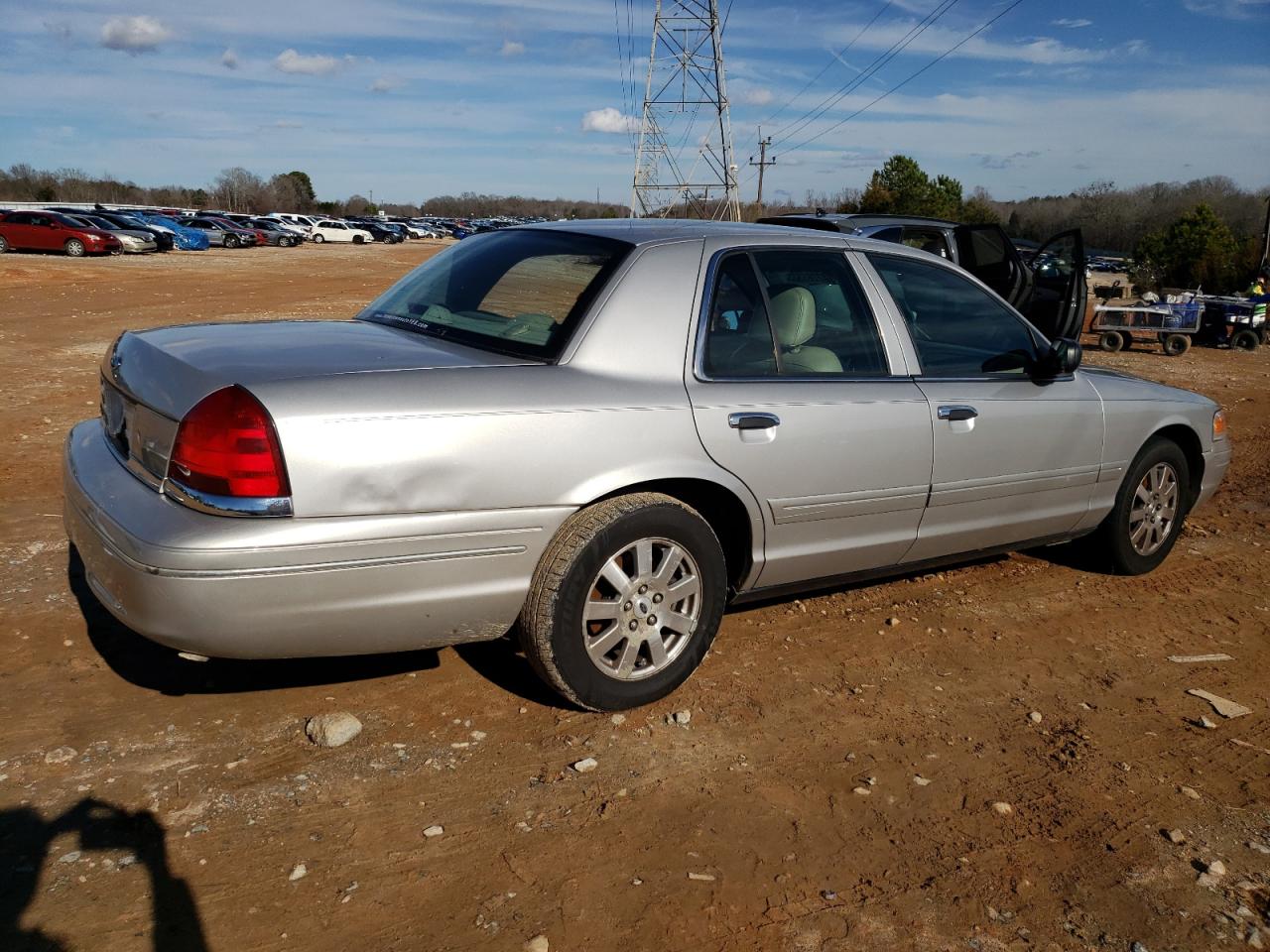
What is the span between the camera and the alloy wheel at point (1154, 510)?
5.50 meters

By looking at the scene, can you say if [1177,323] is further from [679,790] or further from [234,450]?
[234,450]

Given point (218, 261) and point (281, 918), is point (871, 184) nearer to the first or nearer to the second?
point (218, 261)

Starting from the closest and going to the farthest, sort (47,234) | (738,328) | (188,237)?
(738,328)
(47,234)
(188,237)

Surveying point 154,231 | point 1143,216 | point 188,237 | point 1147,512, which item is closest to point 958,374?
point 1147,512

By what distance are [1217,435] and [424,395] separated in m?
4.62

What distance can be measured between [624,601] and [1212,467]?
3880mm

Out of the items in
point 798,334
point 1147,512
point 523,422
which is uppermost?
point 798,334

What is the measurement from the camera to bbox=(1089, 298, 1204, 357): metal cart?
659 inches

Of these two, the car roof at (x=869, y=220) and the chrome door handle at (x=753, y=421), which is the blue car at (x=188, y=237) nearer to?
the car roof at (x=869, y=220)

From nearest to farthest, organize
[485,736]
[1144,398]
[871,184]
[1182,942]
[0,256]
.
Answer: [1182,942] < [485,736] < [1144,398] < [0,256] < [871,184]

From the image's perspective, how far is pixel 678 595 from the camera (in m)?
3.77

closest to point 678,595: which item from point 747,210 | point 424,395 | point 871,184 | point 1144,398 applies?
point 424,395

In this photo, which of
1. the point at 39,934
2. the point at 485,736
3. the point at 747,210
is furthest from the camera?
the point at 747,210

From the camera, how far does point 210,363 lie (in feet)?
10.8
